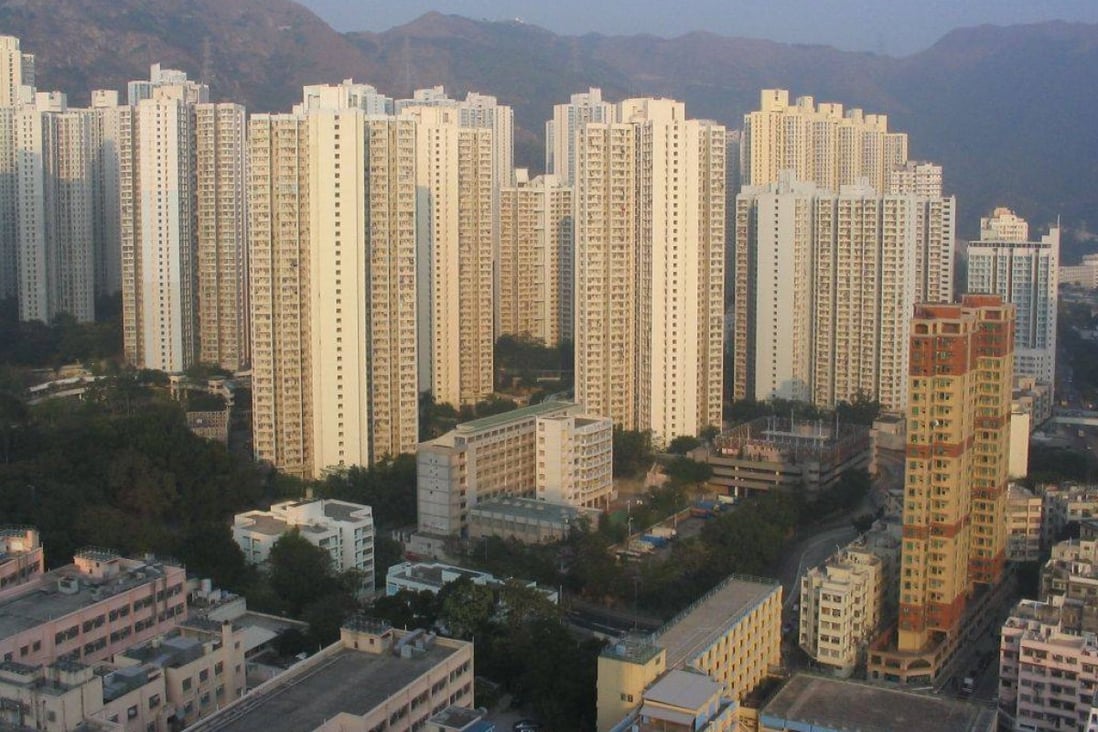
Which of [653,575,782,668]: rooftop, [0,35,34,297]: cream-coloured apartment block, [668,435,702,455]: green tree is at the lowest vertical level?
[653,575,782,668]: rooftop

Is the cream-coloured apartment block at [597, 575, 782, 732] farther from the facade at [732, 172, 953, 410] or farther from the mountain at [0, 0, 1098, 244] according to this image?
the mountain at [0, 0, 1098, 244]

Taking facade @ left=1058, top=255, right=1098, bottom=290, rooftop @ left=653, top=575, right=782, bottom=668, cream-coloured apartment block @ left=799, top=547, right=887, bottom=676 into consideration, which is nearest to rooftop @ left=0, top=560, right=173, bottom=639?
rooftop @ left=653, top=575, right=782, bottom=668

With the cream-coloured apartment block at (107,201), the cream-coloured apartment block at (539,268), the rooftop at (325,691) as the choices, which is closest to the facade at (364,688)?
the rooftop at (325,691)

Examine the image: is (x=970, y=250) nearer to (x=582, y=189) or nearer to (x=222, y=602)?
(x=582, y=189)

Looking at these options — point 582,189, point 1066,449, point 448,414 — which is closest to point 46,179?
point 448,414

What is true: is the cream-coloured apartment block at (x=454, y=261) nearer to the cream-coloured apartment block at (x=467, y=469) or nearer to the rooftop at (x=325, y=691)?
the cream-coloured apartment block at (x=467, y=469)
